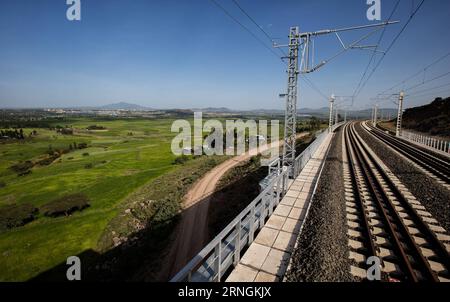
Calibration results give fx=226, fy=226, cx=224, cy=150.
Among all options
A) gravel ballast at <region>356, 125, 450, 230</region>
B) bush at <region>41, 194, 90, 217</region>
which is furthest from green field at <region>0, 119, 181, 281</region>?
gravel ballast at <region>356, 125, 450, 230</region>

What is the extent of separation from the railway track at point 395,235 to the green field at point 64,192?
21438mm

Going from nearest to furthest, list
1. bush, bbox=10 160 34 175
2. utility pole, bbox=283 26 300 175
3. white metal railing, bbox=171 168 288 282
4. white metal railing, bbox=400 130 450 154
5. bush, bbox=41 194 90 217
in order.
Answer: white metal railing, bbox=171 168 288 282 < utility pole, bbox=283 26 300 175 < white metal railing, bbox=400 130 450 154 < bush, bbox=41 194 90 217 < bush, bbox=10 160 34 175

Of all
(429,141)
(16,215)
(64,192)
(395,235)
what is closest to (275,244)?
(395,235)

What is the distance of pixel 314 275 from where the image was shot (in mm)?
5059

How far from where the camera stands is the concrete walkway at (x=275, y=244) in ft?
17.4

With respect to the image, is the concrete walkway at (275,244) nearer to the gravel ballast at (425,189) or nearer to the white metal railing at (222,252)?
the white metal railing at (222,252)

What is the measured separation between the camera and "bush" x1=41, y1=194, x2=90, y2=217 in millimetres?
28672

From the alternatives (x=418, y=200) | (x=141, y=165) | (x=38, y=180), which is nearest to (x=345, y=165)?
(x=418, y=200)

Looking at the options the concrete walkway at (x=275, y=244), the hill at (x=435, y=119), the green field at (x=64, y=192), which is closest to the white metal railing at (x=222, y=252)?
the concrete walkway at (x=275, y=244)

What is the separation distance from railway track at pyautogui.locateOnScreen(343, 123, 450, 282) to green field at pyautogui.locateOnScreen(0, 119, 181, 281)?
2144cm

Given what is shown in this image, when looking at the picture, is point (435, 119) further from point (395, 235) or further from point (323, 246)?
point (323, 246)

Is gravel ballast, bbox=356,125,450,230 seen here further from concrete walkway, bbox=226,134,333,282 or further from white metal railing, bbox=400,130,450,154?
white metal railing, bbox=400,130,450,154

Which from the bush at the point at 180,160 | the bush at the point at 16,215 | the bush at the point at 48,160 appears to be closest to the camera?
the bush at the point at 16,215

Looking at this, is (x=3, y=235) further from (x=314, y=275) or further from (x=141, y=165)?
(x=314, y=275)
